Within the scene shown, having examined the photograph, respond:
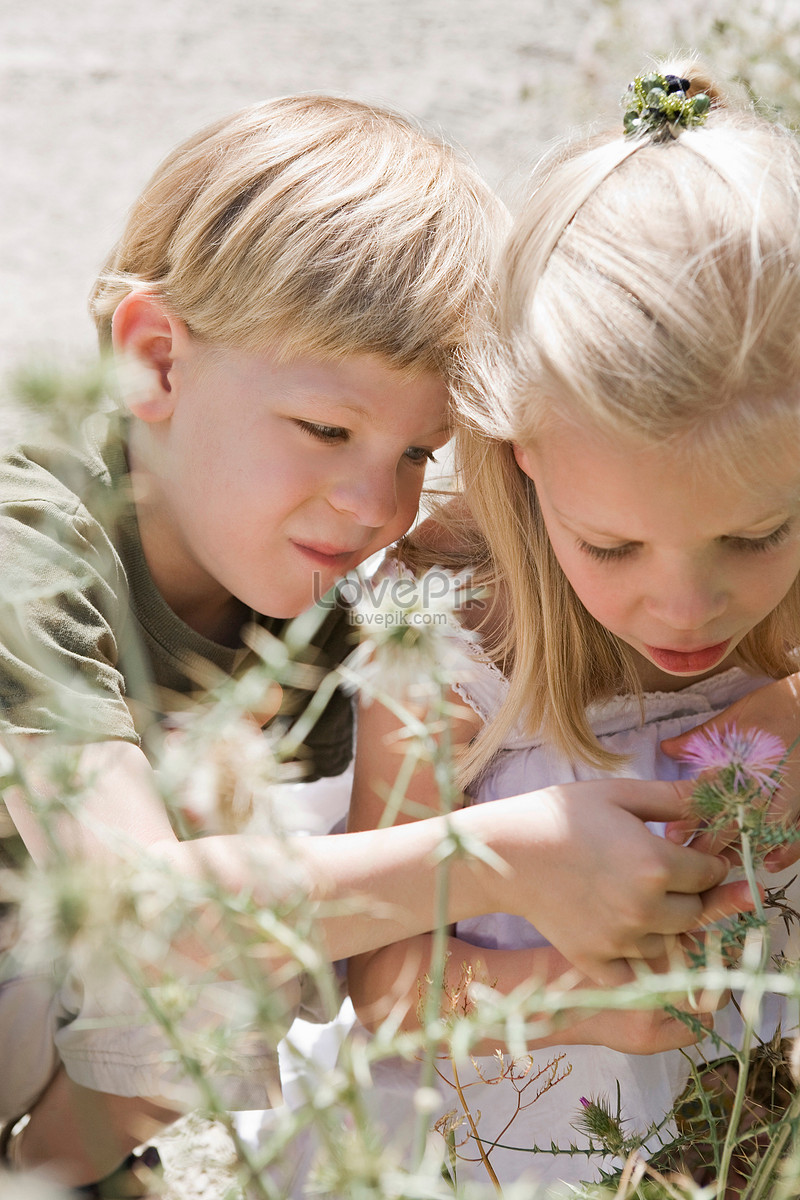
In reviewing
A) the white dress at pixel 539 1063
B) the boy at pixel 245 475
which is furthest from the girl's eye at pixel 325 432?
the white dress at pixel 539 1063

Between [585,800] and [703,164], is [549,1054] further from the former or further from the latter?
[703,164]

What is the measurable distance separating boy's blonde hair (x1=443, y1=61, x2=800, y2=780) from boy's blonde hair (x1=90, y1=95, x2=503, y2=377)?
9 cm

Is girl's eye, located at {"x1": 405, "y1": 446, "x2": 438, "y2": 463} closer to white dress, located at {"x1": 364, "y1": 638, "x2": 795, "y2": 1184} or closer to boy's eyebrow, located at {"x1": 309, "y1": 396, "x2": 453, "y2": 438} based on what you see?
boy's eyebrow, located at {"x1": 309, "y1": 396, "x2": 453, "y2": 438}

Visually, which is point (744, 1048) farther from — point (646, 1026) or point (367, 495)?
point (367, 495)

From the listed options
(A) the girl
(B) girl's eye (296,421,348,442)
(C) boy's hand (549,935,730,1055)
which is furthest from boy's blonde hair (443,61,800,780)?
(C) boy's hand (549,935,730,1055)

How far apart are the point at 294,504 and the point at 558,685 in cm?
27

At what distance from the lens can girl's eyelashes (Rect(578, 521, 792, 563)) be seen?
2.48 feet

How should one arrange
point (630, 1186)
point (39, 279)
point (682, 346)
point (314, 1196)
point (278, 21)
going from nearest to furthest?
point (630, 1186), point (682, 346), point (314, 1196), point (39, 279), point (278, 21)

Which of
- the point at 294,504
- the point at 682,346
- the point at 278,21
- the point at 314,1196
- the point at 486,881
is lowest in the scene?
the point at 314,1196

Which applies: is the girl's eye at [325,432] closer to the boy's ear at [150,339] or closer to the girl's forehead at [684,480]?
the boy's ear at [150,339]

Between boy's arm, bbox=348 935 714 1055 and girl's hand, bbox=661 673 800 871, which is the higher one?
girl's hand, bbox=661 673 800 871

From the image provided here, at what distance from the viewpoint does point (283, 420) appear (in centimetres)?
93

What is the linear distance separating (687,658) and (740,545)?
0.33 feet

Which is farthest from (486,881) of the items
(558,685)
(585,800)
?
(558,685)
